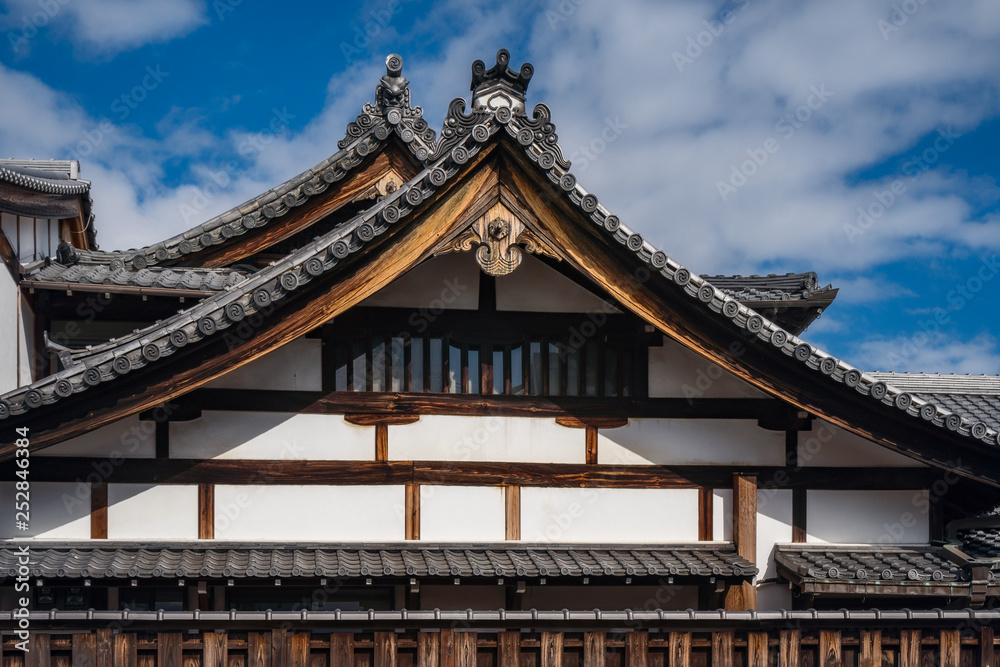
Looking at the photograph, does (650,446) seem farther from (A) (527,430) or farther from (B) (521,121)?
(B) (521,121)

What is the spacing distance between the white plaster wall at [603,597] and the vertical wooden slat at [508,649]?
1.42m

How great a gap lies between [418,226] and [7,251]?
635 cm

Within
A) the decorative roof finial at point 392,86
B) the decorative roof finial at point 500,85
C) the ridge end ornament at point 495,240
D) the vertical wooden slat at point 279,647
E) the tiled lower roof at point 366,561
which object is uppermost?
the decorative roof finial at point 392,86

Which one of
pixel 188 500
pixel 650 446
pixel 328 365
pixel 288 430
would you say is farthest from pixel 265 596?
pixel 650 446

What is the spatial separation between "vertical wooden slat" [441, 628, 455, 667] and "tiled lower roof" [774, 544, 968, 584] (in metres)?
3.57

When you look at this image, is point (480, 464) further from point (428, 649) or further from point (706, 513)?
point (706, 513)

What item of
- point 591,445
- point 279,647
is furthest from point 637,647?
point 279,647

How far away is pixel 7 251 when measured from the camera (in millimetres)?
9445

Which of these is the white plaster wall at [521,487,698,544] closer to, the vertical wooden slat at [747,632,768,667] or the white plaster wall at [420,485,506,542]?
the white plaster wall at [420,485,506,542]

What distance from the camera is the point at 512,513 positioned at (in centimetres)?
758

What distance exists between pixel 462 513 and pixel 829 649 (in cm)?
374

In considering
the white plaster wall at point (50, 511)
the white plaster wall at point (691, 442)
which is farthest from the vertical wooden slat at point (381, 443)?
the white plaster wall at point (50, 511)

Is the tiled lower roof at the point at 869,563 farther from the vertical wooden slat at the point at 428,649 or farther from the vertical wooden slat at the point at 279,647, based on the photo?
the vertical wooden slat at the point at 279,647

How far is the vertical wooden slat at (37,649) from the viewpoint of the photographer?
19.7ft
